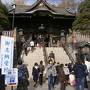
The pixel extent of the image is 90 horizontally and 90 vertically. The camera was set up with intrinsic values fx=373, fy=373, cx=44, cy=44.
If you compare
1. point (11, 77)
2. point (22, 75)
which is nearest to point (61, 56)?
point (22, 75)

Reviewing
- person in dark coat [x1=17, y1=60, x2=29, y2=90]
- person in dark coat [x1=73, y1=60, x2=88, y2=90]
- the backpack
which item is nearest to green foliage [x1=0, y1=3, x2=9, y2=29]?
person in dark coat [x1=17, y1=60, x2=29, y2=90]

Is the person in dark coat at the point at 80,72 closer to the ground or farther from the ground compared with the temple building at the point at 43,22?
closer to the ground

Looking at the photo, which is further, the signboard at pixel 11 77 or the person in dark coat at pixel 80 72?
the person in dark coat at pixel 80 72

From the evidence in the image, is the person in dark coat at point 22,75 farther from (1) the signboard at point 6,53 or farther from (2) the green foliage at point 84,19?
(2) the green foliage at point 84,19

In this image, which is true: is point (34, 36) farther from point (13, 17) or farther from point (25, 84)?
point (25, 84)

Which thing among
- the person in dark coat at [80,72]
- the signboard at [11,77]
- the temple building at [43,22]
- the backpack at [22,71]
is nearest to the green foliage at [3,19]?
the temple building at [43,22]

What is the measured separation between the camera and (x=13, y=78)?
37.0 feet

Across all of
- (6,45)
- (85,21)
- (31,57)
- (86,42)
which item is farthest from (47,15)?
(6,45)

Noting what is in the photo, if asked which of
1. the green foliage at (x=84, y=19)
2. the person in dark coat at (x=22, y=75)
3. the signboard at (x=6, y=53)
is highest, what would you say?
the green foliage at (x=84, y=19)

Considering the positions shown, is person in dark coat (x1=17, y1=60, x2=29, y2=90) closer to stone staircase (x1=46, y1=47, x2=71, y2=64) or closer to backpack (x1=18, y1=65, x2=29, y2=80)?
backpack (x1=18, y1=65, x2=29, y2=80)

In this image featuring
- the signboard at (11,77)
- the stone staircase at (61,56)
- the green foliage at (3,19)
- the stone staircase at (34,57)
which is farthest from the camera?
the green foliage at (3,19)

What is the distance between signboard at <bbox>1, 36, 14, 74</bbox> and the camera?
1119 cm

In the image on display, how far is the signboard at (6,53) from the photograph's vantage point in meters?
11.2

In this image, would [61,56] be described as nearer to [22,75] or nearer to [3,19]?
[3,19]
